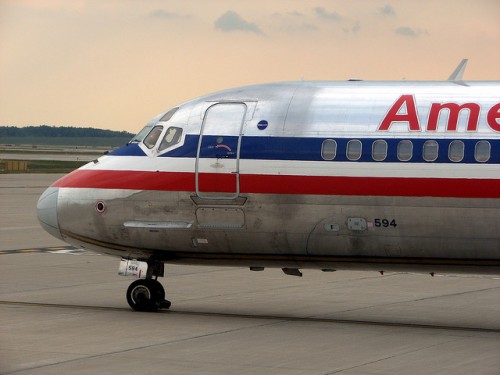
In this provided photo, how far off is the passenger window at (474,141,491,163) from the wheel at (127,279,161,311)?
6061 mm

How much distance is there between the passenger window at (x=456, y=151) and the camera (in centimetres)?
1866

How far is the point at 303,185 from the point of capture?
1934 centimetres

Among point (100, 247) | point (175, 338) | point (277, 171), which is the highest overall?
point (277, 171)

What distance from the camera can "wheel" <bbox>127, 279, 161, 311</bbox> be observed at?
2059 cm

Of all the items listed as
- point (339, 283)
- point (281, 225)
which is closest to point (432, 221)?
point (281, 225)

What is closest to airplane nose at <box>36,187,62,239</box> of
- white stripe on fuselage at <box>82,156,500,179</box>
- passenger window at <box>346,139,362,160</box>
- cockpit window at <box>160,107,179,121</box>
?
white stripe on fuselage at <box>82,156,500,179</box>

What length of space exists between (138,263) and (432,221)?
17.3ft

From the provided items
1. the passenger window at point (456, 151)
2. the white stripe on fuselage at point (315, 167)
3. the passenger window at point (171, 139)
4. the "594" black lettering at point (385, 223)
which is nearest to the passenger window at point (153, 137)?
the passenger window at point (171, 139)

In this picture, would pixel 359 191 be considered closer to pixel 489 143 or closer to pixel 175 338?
pixel 489 143

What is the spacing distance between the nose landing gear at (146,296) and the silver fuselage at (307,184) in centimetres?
49

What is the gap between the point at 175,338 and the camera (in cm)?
1769

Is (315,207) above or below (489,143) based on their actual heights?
below

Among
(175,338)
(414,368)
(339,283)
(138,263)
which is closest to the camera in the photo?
(414,368)

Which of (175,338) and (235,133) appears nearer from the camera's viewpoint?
(175,338)
